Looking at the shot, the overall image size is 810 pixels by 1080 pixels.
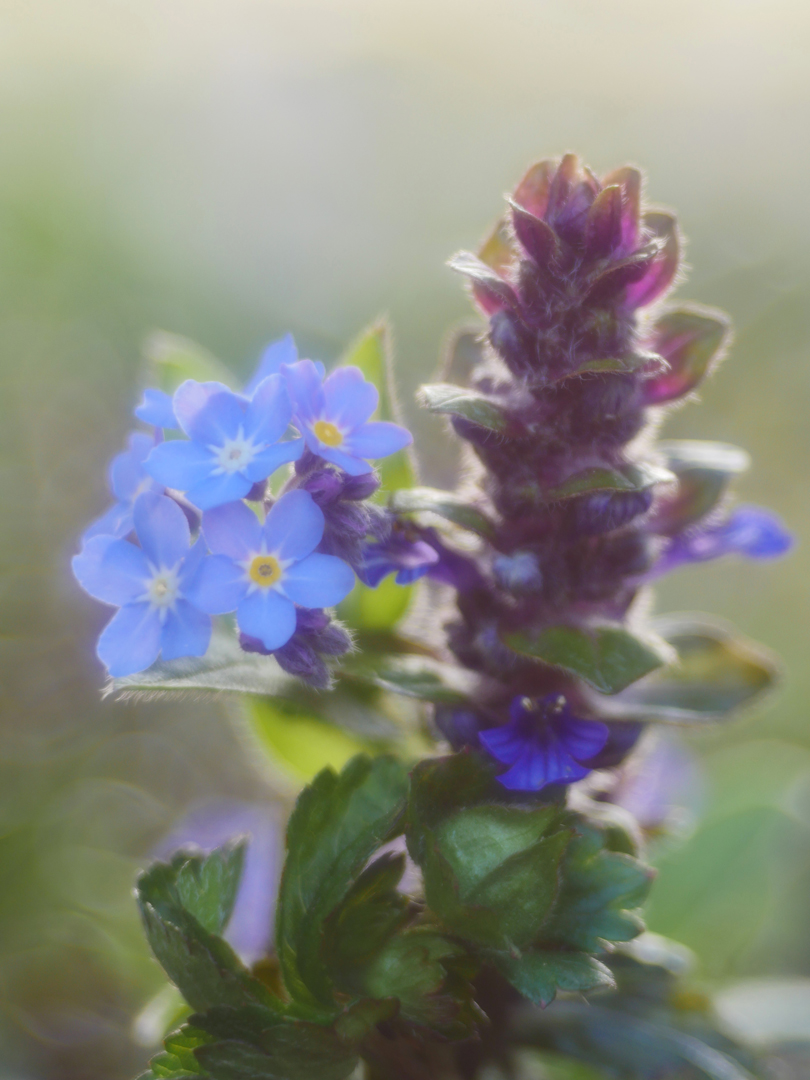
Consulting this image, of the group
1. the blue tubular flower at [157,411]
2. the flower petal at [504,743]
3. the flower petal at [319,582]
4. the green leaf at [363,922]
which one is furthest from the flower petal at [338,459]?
the green leaf at [363,922]

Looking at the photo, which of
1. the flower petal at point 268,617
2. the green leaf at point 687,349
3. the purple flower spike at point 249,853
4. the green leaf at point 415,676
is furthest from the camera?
the purple flower spike at point 249,853

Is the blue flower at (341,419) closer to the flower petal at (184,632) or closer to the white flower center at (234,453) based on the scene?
the white flower center at (234,453)

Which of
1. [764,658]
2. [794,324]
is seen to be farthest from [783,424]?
[764,658]

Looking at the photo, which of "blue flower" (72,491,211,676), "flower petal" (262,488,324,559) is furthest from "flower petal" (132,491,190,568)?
"flower petal" (262,488,324,559)

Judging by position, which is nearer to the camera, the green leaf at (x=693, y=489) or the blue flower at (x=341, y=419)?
the blue flower at (x=341, y=419)

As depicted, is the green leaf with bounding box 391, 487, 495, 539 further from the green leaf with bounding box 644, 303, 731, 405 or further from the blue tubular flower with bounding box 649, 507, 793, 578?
the blue tubular flower with bounding box 649, 507, 793, 578

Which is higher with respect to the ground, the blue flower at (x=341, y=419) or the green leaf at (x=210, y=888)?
the blue flower at (x=341, y=419)

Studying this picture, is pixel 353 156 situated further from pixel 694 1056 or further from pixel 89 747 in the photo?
pixel 694 1056
